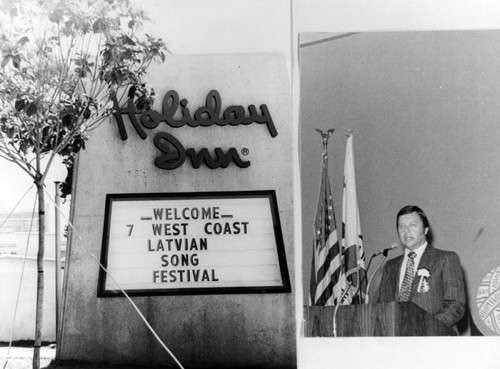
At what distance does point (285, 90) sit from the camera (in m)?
8.03

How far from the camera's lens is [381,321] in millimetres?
8086

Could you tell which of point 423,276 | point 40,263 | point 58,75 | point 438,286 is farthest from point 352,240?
point 58,75

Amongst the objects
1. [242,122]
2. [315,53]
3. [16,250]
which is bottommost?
[16,250]

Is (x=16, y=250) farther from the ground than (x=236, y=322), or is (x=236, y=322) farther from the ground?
(x=16, y=250)

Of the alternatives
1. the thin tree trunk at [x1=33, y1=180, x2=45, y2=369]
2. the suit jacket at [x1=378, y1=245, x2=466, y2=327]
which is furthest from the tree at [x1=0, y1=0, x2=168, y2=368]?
the suit jacket at [x1=378, y1=245, x2=466, y2=327]

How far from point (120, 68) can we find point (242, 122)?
1.31 metres

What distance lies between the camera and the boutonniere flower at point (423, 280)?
26.5 ft

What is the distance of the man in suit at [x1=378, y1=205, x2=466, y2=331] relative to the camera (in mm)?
8055

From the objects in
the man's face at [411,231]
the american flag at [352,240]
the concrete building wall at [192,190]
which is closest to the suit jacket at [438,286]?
the man's face at [411,231]

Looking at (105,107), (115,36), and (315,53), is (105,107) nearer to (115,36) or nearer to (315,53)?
(115,36)

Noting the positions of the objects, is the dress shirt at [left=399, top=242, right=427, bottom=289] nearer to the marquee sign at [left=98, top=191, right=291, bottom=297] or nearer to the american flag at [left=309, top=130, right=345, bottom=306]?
the american flag at [left=309, top=130, right=345, bottom=306]

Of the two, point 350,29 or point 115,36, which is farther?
point 350,29

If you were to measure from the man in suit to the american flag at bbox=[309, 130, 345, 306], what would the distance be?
483 mm

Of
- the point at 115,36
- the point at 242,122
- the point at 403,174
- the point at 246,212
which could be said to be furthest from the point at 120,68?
the point at 403,174
